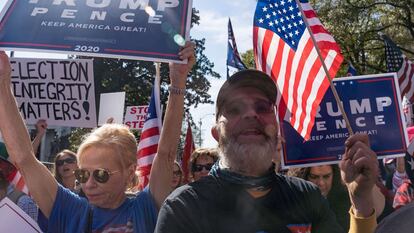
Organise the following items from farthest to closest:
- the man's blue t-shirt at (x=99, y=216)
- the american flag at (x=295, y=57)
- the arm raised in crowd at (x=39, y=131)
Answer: the arm raised in crowd at (x=39, y=131), the american flag at (x=295, y=57), the man's blue t-shirt at (x=99, y=216)

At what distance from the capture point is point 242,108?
2365 mm

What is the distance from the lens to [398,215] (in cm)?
126

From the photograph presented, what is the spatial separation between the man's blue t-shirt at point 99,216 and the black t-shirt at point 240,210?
0.68 metres

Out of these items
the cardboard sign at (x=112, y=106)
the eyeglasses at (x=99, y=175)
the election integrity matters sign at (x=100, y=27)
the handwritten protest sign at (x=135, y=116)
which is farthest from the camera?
the handwritten protest sign at (x=135, y=116)

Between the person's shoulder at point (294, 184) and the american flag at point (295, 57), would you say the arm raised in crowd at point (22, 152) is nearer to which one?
the person's shoulder at point (294, 184)

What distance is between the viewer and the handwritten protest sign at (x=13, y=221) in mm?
2770

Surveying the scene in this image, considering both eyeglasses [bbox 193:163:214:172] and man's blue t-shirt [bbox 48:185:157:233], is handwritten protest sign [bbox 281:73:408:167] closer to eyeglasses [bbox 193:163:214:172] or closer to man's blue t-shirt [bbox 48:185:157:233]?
eyeglasses [bbox 193:163:214:172]

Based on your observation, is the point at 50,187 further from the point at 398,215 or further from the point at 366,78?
the point at 366,78

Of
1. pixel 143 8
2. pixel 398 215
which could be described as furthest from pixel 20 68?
pixel 398 215

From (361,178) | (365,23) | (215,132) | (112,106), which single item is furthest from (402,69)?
(365,23)

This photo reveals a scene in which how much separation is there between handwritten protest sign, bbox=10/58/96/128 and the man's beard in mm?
3696

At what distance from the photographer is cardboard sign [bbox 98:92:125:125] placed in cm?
736

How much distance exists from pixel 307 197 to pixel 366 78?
2985mm

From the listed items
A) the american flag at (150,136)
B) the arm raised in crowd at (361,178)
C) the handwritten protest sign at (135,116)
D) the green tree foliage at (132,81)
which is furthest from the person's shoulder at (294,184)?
the green tree foliage at (132,81)
